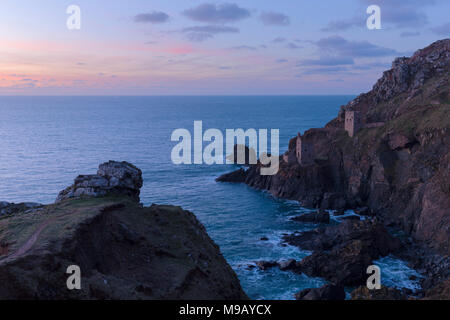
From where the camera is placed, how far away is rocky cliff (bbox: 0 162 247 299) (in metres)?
21.0

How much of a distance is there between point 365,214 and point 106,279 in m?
60.0

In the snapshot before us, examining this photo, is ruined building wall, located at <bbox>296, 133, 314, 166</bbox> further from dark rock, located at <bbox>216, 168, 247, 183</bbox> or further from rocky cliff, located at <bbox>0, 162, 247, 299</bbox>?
rocky cliff, located at <bbox>0, 162, 247, 299</bbox>

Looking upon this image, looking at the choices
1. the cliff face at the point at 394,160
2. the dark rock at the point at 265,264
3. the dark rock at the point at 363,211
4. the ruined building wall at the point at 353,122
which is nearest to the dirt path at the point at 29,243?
the dark rock at the point at 265,264

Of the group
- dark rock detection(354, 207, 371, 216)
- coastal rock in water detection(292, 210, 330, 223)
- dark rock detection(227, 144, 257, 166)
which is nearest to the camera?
coastal rock in water detection(292, 210, 330, 223)

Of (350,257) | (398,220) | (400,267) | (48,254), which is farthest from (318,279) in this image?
(48,254)

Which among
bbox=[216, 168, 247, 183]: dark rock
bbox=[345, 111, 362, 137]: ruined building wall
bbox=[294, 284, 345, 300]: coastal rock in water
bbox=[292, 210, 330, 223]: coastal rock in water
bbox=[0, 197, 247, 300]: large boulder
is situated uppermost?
bbox=[345, 111, 362, 137]: ruined building wall

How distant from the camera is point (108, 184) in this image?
121 feet

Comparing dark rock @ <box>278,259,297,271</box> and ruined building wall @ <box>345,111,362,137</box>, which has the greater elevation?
ruined building wall @ <box>345,111,362,137</box>

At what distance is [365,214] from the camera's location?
236 feet

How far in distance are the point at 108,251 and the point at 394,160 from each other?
6574cm

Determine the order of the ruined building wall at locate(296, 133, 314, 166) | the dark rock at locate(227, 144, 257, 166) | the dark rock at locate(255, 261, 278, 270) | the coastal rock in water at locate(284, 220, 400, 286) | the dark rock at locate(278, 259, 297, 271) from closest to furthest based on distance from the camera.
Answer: the coastal rock in water at locate(284, 220, 400, 286), the dark rock at locate(278, 259, 297, 271), the dark rock at locate(255, 261, 278, 270), the ruined building wall at locate(296, 133, 314, 166), the dark rock at locate(227, 144, 257, 166)

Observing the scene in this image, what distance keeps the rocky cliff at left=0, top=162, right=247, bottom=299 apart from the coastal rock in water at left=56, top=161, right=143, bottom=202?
0.10 meters

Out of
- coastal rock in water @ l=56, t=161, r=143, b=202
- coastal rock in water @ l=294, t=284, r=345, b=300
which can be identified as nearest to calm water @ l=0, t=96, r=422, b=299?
coastal rock in water @ l=294, t=284, r=345, b=300

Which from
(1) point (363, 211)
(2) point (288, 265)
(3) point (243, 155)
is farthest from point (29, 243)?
(3) point (243, 155)
